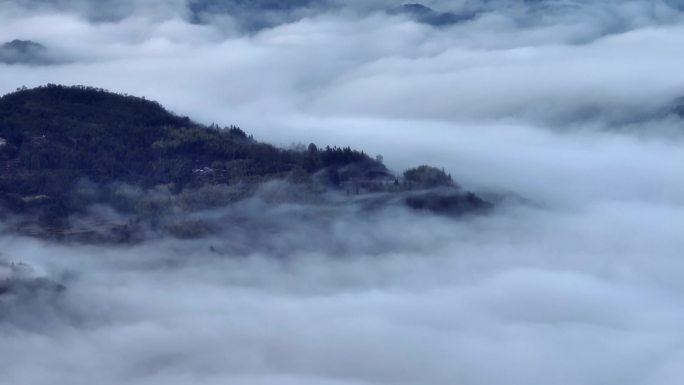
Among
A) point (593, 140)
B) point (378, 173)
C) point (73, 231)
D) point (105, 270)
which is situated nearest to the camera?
point (105, 270)

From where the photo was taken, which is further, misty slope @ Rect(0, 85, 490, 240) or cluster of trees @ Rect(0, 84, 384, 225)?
cluster of trees @ Rect(0, 84, 384, 225)

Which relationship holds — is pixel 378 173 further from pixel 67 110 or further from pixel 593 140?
pixel 593 140

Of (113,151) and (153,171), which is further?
(113,151)

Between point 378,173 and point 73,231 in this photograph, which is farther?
point 378,173

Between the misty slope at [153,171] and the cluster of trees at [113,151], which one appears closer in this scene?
the misty slope at [153,171]

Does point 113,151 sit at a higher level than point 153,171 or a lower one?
higher

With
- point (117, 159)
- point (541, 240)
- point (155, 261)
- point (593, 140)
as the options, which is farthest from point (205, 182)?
point (593, 140)

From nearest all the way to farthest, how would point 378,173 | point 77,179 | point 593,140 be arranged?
point 77,179, point 378,173, point 593,140

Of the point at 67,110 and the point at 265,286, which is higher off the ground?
the point at 67,110
